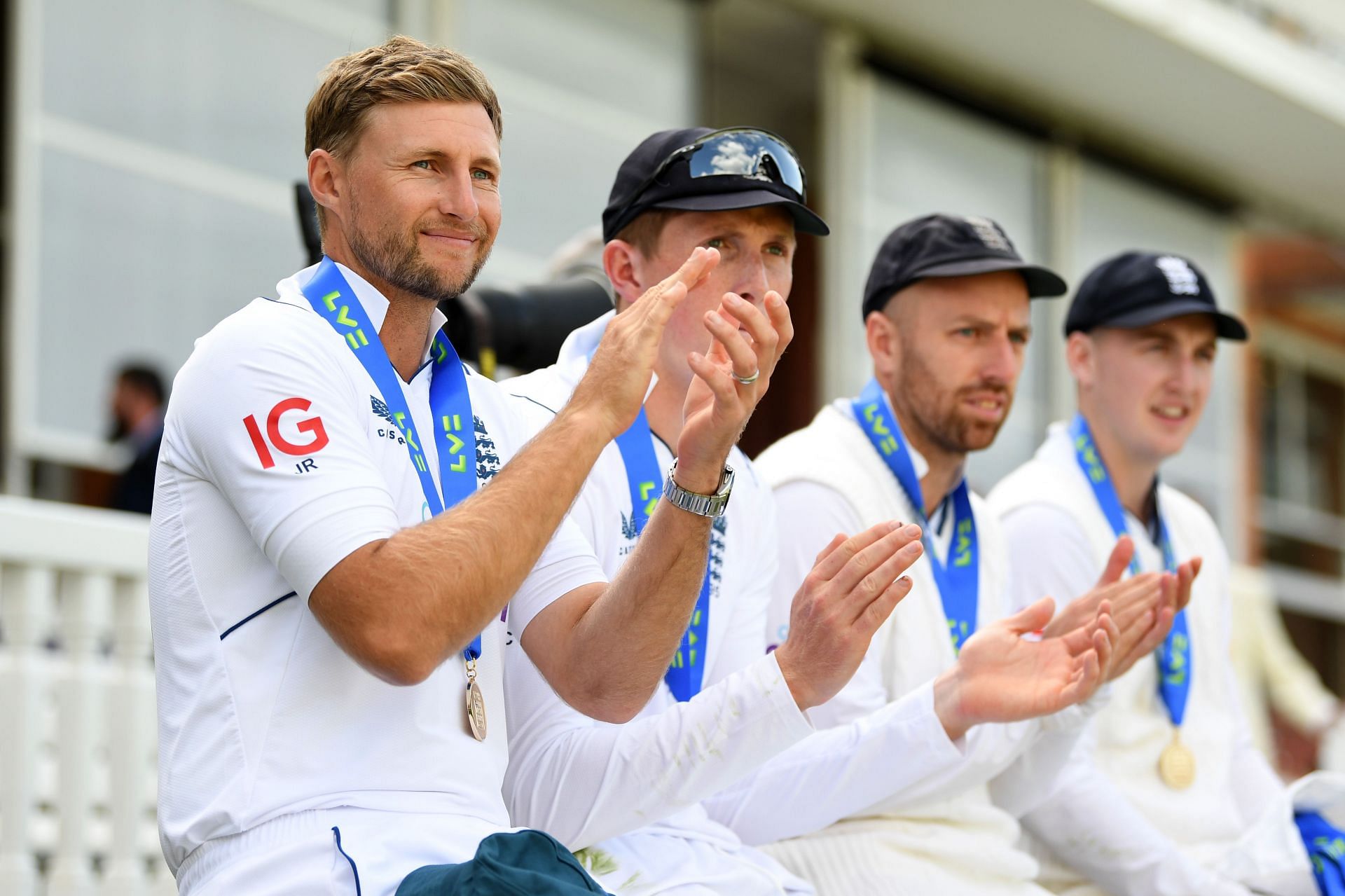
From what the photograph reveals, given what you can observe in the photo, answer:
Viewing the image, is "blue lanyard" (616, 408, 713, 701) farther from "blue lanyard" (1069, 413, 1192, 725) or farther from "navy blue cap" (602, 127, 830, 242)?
"blue lanyard" (1069, 413, 1192, 725)

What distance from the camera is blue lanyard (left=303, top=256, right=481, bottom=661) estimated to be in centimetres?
229

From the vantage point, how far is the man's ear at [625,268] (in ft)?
10.3

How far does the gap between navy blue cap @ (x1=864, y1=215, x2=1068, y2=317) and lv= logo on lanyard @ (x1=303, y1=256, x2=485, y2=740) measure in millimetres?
1572

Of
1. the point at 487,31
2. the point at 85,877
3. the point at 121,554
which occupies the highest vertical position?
the point at 487,31

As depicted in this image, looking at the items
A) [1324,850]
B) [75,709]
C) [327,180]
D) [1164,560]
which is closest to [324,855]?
[327,180]

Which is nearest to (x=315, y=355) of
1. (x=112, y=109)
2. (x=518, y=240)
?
(x=112, y=109)

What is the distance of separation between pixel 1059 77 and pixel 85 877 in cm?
865

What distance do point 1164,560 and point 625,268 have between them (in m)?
1.80

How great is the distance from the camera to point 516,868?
1921mm

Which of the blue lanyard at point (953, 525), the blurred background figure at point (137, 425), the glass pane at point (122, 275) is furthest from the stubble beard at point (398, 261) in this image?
the glass pane at point (122, 275)

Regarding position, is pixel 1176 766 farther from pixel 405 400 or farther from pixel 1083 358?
pixel 405 400

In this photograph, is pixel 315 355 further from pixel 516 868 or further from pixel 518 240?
pixel 518 240

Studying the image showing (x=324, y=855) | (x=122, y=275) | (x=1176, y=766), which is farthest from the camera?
(x=122, y=275)

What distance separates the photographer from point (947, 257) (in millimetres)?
3688
